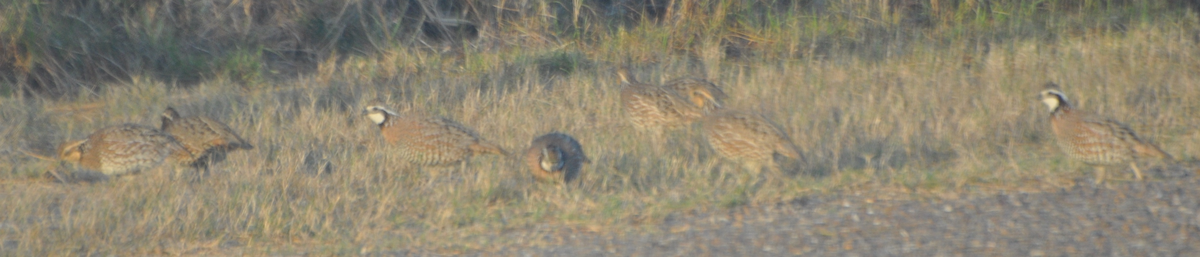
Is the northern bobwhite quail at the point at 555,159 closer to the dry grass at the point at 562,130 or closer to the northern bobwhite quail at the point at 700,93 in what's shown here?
the dry grass at the point at 562,130

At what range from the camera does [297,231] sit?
18.8 ft

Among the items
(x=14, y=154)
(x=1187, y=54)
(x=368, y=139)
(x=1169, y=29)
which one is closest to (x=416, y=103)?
(x=368, y=139)

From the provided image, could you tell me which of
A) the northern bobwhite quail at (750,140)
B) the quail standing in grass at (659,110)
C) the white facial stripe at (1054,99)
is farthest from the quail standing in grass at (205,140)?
the white facial stripe at (1054,99)

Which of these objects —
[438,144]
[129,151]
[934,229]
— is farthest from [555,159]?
[129,151]

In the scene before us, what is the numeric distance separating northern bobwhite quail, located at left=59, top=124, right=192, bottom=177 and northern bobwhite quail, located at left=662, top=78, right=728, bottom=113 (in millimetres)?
3870

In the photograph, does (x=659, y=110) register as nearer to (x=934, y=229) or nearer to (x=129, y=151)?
(x=934, y=229)

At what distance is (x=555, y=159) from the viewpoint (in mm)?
6562

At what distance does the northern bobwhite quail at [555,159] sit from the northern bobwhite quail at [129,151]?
2334mm

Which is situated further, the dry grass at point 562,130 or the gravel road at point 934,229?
the dry grass at point 562,130

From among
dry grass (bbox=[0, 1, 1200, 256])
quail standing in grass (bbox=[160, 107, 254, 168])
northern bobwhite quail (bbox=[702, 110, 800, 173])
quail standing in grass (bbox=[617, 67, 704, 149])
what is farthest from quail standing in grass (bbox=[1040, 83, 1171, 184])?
quail standing in grass (bbox=[160, 107, 254, 168])

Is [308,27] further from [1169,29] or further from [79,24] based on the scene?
[1169,29]

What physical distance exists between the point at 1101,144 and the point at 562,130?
153 inches

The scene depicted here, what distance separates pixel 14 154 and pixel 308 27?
5.32 m

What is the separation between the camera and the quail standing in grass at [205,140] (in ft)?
24.9
